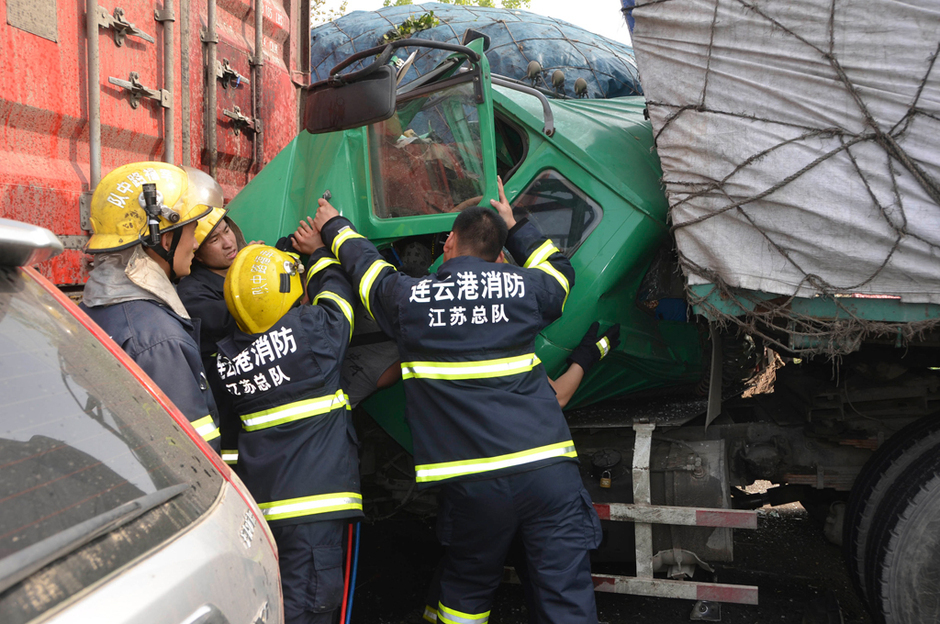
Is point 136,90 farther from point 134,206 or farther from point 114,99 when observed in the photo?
Result: point 134,206

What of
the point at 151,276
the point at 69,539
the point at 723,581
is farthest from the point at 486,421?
the point at 723,581

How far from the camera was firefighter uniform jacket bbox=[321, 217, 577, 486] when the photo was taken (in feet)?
7.98

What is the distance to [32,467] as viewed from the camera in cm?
94

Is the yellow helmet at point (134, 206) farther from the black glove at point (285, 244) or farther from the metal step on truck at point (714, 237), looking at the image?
→ the metal step on truck at point (714, 237)

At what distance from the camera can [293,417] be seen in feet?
7.97

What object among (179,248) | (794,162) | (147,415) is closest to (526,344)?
(794,162)

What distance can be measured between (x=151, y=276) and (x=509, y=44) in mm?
3431

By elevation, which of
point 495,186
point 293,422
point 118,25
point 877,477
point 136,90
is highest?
point 118,25

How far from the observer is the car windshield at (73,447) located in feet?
2.95

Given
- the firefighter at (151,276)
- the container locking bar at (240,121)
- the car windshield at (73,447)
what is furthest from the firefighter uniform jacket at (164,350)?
the container locking bar at (240,121)

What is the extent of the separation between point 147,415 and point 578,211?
1.98 m

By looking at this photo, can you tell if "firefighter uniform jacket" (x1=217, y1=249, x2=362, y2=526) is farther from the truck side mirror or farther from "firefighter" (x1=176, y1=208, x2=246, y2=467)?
the truck side mirror

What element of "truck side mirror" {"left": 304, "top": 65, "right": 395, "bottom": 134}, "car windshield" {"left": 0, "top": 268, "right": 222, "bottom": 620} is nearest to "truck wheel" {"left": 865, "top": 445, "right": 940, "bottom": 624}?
"truck side mirror" {"left": 304, "top": 65, "right": 395, "bottom": 134}

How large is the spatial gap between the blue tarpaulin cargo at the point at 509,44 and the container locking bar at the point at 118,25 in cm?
186
